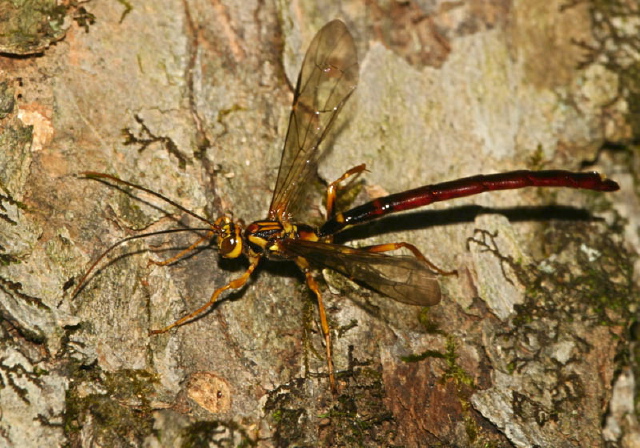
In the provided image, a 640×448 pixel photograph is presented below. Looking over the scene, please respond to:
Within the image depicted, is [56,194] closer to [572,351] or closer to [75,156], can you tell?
[75,156]

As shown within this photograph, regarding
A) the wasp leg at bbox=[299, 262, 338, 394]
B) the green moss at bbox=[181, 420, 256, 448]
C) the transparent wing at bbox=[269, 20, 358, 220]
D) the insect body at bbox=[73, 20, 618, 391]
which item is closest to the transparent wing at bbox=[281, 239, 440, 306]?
the insect body at bbox=[73, 20, 618, 391]

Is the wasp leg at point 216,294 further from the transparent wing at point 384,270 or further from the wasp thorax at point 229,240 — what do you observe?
the transparent wing at point 384,270

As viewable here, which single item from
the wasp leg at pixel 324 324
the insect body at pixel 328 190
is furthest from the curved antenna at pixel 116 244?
the wasp leg at pixel 324 324

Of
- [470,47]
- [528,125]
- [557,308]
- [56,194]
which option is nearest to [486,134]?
[528,125]

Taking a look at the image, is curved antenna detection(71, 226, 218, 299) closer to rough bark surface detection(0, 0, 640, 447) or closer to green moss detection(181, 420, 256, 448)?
rough bark surface detection(0, 0, 640, 447)

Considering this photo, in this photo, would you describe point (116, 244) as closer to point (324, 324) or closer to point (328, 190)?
point (324, 324)

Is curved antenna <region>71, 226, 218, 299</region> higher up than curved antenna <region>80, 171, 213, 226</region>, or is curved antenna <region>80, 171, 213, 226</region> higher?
curved antenna <region>80, 171, 213, 226</region>
